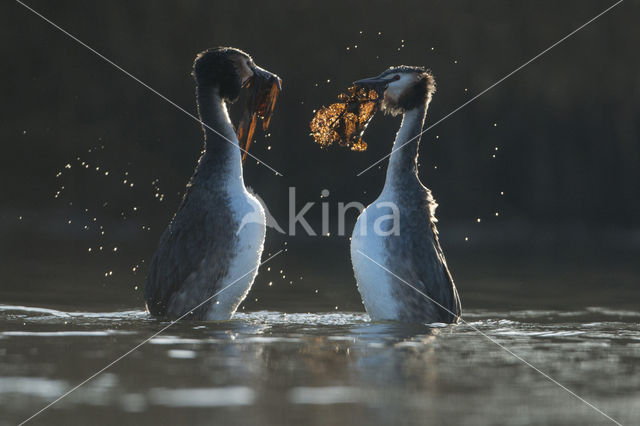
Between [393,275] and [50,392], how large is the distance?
151 inches

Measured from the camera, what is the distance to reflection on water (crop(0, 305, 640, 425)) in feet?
16.3

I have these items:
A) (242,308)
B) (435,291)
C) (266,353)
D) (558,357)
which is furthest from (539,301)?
(266,353)

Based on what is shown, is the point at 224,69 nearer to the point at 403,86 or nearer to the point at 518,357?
the point at 403,86

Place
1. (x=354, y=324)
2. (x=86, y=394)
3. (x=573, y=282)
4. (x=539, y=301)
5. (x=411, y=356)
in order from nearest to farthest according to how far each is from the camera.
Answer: (x=86, y=394), (x=411, y=356), (x=354, y=324), (x=539, y=301), (x=573, y=282)

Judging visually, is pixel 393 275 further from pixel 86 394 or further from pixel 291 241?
pixel 291 241

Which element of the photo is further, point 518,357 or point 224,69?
point 224,69

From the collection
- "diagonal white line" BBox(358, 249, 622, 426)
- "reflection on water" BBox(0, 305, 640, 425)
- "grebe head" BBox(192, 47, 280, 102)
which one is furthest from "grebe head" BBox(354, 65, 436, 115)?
"reflection on water" BBox(0, 305, 640, 425)

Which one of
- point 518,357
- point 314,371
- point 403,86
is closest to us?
point 314,371

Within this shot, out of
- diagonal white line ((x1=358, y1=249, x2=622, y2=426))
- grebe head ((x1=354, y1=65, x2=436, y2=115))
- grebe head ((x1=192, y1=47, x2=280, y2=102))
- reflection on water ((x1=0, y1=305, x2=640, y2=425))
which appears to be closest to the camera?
reflection on water ((x1=0, y1=305, x2=640, y2=425))

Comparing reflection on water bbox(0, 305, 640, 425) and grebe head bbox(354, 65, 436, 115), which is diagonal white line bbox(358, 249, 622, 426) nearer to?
reflection on water bbox(0, 305, 640, 425)

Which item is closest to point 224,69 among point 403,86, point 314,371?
point 403,86

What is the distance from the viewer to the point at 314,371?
608cm

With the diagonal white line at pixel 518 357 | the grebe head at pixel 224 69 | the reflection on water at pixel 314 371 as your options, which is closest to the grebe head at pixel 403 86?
the grebe head at pixel 224 69

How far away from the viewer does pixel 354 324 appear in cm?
848
